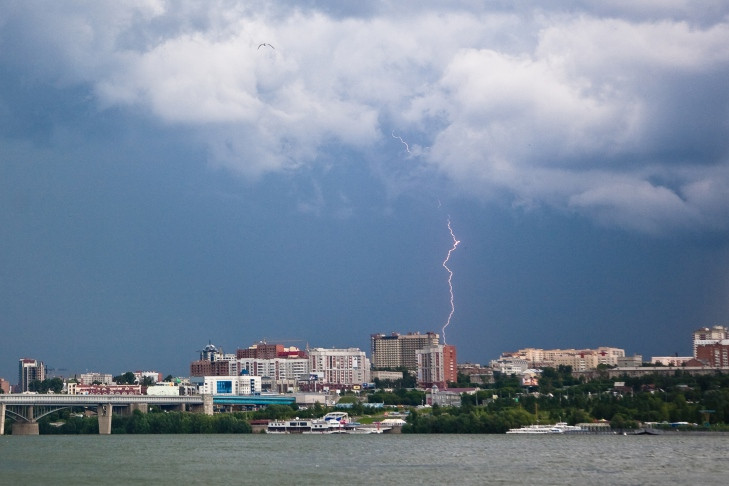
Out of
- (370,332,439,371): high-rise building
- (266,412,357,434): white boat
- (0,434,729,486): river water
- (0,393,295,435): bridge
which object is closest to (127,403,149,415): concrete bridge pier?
(0,393,295,435): bridge

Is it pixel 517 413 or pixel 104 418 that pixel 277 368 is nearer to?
pixel 104 418

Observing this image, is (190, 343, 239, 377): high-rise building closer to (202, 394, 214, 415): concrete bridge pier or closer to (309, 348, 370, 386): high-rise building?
(309, 348, 370, 386): high-rise building

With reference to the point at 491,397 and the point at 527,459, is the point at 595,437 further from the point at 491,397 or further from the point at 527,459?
the point at 491,397

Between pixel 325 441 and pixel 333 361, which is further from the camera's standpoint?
pixel 333 361

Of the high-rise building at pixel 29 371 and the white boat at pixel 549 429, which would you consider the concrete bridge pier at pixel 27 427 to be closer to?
the white boat at pixel 549 429

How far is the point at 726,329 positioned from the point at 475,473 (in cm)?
13575

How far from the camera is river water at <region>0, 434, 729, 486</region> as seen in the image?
3606 cm

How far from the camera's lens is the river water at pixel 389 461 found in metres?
36.1

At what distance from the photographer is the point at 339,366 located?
15412cm

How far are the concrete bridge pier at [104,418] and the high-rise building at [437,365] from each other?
59747 mm

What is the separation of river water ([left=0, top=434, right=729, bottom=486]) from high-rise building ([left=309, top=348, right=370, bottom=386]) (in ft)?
296

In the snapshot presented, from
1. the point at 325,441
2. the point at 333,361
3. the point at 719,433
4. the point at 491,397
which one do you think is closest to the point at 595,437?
the point at 719,433

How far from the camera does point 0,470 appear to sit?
4125 cm

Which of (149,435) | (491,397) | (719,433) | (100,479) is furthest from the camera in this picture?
(491,397)
